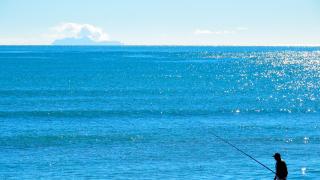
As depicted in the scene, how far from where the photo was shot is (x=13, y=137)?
44688mm

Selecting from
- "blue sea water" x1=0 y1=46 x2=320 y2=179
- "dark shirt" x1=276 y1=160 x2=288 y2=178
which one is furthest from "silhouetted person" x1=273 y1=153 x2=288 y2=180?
"blue sea water" x1=0 y1=46 x2=320 y2=179

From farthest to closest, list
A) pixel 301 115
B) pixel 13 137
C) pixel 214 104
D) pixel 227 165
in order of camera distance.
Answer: pixel 214 104, pixel 301 115, pixel 13 137, pixel 227 165

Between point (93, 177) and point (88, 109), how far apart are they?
A: 3102 cm

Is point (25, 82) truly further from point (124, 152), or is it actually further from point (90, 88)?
point (124, 152)

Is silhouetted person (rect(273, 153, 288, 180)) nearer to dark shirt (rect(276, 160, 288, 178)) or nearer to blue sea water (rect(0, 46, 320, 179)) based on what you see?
dark shirt (rect(276, 160, 288, 178))

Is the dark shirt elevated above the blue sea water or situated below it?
above

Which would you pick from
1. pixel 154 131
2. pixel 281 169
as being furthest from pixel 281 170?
pixel 154 131

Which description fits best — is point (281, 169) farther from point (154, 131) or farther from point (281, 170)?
point (154, 131)

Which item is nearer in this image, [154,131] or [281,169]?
[281,169]

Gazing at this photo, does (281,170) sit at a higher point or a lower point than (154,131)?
higher

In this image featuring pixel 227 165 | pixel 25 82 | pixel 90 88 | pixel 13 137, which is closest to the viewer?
pixel 227 165

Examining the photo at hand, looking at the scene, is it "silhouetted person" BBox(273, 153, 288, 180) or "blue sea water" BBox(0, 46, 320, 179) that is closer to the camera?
"silhouetted person" BBox(273, 153, 288, 180)

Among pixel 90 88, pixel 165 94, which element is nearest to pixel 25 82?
pixel 90 88

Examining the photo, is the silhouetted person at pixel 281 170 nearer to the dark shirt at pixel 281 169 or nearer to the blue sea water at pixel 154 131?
the dark shirt at pixel 281 169
